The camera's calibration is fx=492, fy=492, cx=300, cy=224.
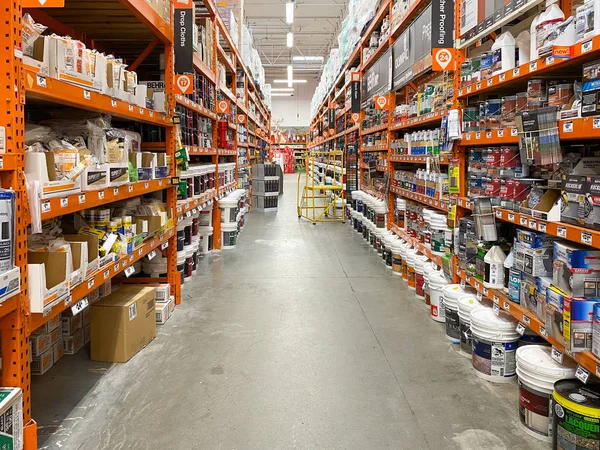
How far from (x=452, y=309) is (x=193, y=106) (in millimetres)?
3424

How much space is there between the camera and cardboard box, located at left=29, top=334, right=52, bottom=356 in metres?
2.95

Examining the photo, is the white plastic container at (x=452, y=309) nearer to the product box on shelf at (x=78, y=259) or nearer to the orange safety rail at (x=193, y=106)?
the product box on shelf at (x=78, y=259)

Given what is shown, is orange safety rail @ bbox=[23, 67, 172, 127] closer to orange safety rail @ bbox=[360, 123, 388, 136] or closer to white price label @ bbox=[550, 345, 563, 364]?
white price label @ bbox=[550, 345, 563, 364]

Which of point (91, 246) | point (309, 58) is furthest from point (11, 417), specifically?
point (309, 58)

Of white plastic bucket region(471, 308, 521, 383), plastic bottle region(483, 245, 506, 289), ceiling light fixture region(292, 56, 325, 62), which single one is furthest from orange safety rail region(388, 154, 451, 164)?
ceiling light fixture region(292, 56, 325, 62)

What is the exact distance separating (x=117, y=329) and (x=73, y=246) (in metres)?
0.97

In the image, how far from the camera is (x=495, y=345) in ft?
9.56

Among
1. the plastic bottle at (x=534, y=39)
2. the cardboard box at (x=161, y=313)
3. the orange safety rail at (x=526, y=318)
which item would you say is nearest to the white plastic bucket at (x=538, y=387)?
the orange safety rail at (x=526, y=318)

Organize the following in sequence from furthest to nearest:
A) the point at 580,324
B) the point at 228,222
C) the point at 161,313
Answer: the point at 228,222, the point at 161,313, the point at 580,324

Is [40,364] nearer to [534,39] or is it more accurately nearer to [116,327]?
[116,327]

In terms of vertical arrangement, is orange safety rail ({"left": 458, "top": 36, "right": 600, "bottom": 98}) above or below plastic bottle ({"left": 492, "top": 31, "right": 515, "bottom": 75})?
below

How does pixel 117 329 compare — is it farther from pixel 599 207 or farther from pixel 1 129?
pixel 599 207

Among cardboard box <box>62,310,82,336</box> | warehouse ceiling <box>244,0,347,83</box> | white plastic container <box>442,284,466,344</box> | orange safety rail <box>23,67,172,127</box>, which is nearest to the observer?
orange safety rail <box>23,67,172,127</box>

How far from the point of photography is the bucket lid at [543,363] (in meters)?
2.30
